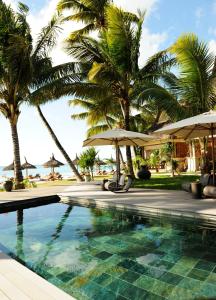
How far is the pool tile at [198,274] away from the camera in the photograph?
4130 mm

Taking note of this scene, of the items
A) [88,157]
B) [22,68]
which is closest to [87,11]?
[22,68]

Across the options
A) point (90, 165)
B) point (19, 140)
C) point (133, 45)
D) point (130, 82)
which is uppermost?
point (133, 45)

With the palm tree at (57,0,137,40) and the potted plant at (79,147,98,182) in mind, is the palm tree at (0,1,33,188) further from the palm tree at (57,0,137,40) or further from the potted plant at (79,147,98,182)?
the potted plant at (79,147,98,182)

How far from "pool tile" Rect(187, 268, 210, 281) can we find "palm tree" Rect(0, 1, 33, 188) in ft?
41.0

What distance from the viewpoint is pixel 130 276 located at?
4344 millimetres

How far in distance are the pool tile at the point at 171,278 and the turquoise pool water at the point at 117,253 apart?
1 centimetres

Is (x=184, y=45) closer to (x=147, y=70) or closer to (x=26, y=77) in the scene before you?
(x=147, y=70)

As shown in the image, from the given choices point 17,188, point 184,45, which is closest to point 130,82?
point 184,45

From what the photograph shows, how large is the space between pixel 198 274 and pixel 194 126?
6.52 metres

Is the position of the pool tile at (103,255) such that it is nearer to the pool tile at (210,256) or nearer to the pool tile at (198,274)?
the pool tile at (198,274)

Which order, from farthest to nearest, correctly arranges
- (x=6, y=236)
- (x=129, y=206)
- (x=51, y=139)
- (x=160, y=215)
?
(x=51, y=139), (x=129, y=206), (x=160, y=215), (x=6, y=236)

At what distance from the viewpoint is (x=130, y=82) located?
16000mm

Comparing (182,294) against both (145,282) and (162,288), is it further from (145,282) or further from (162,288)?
(145,282)

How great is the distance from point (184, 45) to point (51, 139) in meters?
10.3
